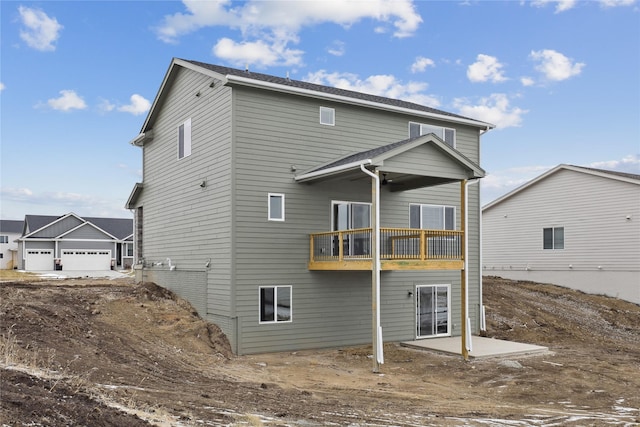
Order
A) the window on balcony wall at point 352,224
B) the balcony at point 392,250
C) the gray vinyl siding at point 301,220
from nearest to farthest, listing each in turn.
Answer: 1. the balcony at point 392,250
2. the gray vinyl siding at point 301,220
3. the window on balcony wall at point 352,224

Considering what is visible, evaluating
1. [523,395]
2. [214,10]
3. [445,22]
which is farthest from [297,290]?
[445,22]

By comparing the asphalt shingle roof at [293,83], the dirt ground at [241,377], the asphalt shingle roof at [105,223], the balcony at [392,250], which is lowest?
the dirt ground at [241,377]

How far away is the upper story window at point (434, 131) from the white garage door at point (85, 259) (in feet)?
122

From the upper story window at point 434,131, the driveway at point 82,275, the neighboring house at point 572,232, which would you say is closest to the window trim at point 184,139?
the upper story window at point 434,131

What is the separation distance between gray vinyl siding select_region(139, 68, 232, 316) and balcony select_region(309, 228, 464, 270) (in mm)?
2832

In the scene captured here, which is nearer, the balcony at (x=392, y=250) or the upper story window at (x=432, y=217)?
the balcony at (x=392, y=250)

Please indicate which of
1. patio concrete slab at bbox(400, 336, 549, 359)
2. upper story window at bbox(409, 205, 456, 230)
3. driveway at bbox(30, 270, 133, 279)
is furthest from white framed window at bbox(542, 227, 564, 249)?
driveway at bbox(30, 270, 133, 279)

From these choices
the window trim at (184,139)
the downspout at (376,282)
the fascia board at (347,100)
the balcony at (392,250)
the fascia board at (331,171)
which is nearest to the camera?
the downspout at (376,282)

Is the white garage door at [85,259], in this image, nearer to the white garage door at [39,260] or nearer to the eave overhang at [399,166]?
the white garage door at [39,260]

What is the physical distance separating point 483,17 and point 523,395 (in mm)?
12655

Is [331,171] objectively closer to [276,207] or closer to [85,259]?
[276,207]

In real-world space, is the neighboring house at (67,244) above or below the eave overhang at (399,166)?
below

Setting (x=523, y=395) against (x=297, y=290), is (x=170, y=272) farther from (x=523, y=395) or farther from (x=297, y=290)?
(x=523, y=395)

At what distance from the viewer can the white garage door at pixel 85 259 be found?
47.2 m
